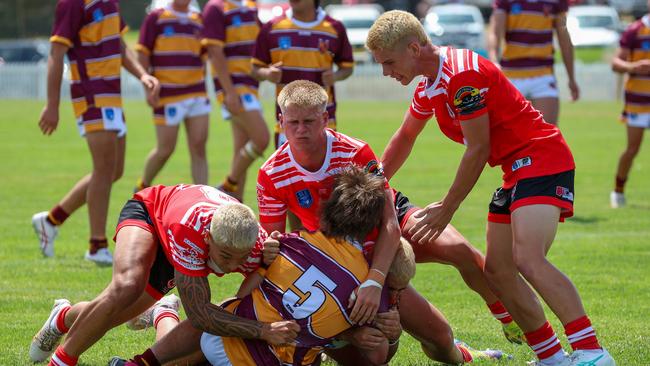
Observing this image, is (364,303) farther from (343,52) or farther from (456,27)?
(456,27)

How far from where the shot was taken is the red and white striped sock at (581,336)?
5391mm

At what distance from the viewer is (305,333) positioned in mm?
5164

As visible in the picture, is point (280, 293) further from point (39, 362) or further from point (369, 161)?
point (39, 362)

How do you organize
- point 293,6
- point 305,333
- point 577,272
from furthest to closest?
point 293,6, point 577,272, point 305,333

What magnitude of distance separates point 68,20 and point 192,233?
4018mm

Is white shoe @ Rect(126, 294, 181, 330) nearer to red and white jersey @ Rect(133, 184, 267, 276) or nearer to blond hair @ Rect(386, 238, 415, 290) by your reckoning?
red and white jersey @ Rect(133, 184, 267, 276)

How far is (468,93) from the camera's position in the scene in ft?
17.7

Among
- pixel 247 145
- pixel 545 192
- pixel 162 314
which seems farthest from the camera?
pixel 247 145

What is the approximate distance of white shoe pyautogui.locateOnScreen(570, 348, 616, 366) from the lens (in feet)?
17.4

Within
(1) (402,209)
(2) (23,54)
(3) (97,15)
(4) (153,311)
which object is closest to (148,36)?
(3) (97,15)

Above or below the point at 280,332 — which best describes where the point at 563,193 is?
above

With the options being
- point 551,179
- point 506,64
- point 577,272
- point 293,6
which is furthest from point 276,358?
point 506,64

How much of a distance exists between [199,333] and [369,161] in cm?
135

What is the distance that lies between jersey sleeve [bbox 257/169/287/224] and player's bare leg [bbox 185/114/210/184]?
6.04m
